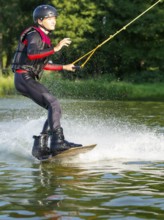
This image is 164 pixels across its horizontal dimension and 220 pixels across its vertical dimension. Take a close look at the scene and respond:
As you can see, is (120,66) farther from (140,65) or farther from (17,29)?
(17,29)

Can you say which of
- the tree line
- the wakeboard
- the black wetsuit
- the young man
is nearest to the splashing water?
the wakeboard

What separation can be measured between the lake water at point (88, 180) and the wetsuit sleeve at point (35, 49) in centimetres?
162

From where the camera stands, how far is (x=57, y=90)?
39.1 m

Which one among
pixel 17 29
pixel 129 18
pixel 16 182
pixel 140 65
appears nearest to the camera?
pixel 16 182

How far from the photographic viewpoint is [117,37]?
51.0 metres

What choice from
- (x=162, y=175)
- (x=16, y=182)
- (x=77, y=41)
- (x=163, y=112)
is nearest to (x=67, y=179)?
(x=16, y=182)

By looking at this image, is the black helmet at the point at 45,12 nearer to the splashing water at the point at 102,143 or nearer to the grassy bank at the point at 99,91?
the splashing water at the point at 102,143

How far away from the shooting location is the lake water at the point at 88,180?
6.54 metres

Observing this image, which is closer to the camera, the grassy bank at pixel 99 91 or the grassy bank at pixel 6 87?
the grassy bank at pixel 99 91

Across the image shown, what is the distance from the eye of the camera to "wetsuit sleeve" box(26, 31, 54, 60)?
9.82m

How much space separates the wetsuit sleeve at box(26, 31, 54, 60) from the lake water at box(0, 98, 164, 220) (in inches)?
63.6

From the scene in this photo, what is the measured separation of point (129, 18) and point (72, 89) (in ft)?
43.1

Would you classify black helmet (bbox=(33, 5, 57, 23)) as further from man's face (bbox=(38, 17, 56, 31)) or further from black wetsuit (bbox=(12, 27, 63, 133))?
black wetsuit (bbox=(12, 27, 63, 133))

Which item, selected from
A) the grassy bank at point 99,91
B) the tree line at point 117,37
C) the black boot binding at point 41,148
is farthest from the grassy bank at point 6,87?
the black boot binding at point 41,148
